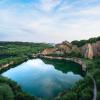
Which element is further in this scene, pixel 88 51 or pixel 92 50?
pixel 88 51

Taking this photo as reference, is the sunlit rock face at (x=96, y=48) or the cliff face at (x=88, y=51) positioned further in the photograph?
the cliff face at (x=88, y=51)

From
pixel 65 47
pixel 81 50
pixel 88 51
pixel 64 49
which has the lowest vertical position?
pixel 64 49

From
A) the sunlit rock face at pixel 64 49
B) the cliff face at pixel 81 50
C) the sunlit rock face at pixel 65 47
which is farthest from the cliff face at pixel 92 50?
the sunlit rock face at pixel 65 47

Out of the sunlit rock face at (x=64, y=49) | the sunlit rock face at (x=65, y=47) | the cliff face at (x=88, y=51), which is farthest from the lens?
the sunlit rock face at (x=65, y=47)

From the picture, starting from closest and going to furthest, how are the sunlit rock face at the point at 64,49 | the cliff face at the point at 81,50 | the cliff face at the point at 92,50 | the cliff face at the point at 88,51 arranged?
the cliff face at the point at 92,50 → the cliff face at the point at 88,51 → the cliff face at the point at 81,50 → the sunlit rock face at the point at 64,49

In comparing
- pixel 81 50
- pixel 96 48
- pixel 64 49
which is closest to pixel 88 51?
pixel 96 48

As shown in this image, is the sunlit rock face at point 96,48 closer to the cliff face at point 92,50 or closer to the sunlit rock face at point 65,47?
the cliff face at point 92,50

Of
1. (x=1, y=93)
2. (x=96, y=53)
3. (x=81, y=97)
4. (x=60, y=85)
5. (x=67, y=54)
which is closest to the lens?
(x=1, y=93)

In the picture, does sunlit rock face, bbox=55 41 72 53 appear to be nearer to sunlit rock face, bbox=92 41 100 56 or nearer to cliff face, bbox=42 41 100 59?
cliff face, bbox=42 41 100 59

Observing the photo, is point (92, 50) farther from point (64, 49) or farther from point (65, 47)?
point (65, 47)

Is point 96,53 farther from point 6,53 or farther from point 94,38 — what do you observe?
point 6,53

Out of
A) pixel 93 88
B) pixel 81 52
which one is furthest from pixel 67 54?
pixel 93 88
